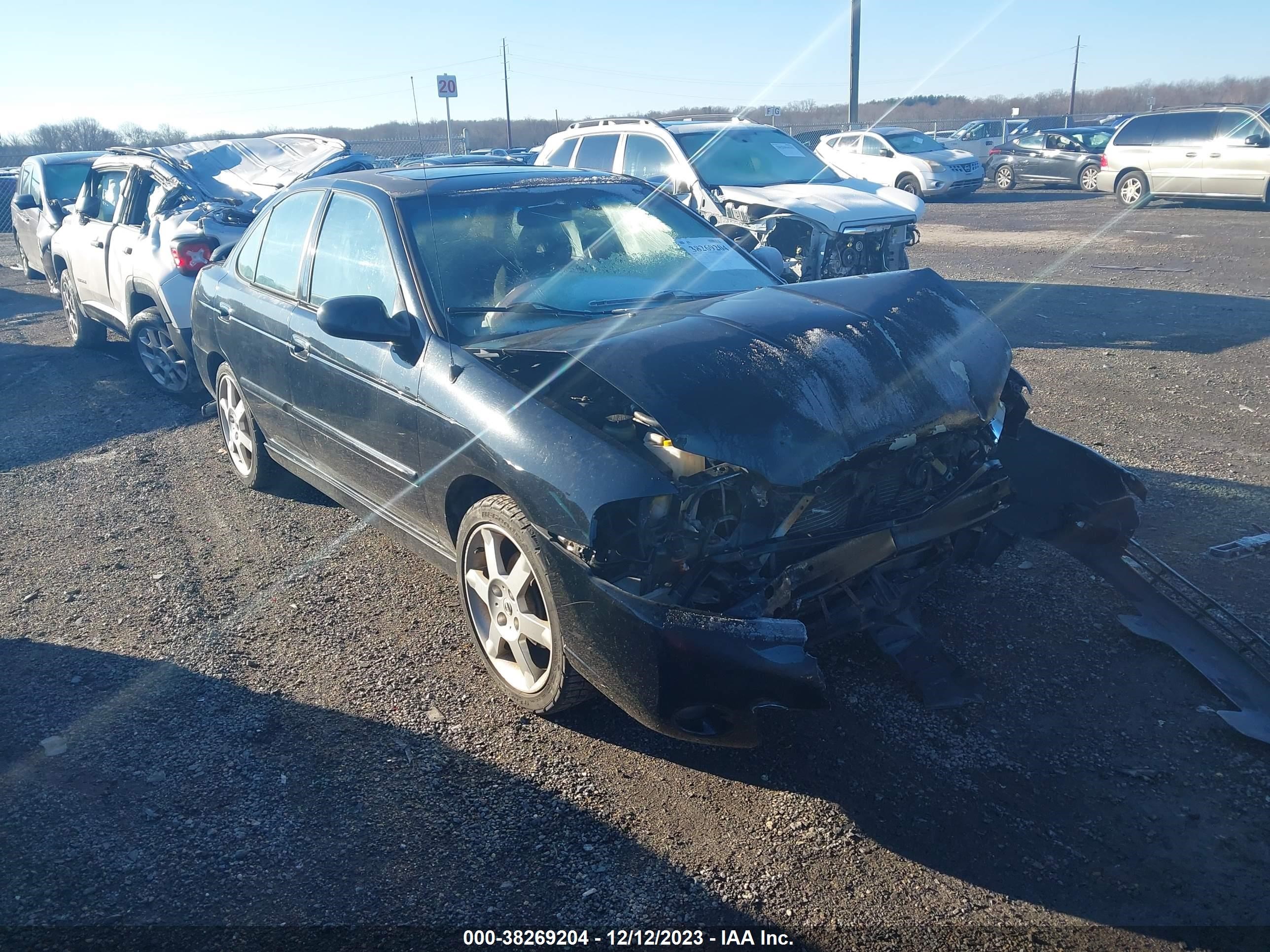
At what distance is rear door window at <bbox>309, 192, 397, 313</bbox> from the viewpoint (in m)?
4.12

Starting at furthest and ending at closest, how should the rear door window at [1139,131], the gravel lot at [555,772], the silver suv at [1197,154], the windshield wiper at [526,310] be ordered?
the rear door window at [1139,131], the silver suv at [1197,154], the windshield wiper at [526,310], the gravel lot at [555,772]

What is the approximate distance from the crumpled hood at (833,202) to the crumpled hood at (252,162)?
424 cm

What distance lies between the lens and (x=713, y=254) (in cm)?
476

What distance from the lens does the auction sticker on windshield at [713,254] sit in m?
4.66

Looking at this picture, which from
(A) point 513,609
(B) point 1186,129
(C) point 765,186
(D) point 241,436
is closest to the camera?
(A) point 513,609

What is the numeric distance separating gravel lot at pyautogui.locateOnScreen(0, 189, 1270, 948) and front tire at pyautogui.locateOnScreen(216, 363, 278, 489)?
0.34m

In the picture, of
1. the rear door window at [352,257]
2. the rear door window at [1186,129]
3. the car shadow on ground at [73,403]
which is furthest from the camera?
the rear door window at [1186,129]

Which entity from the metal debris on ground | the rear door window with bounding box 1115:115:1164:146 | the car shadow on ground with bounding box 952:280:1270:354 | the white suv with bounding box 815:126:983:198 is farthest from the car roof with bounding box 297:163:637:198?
the white suv with bounding box 815:126:983:198

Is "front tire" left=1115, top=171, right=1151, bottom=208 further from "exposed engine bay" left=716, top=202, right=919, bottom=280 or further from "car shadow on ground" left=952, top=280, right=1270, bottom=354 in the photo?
"exposed engine bay" left=716, top=202, right=919, bottom=280

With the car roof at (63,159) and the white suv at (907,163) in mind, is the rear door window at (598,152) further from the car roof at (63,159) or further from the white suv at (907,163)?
the white suv at (907,163)

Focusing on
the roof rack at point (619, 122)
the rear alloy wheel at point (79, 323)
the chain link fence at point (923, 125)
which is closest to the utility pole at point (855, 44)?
the chain link fence at point (923, 125)

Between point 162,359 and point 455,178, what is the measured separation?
16.0 ft

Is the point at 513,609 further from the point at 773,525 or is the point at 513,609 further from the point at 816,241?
the point at 816,241

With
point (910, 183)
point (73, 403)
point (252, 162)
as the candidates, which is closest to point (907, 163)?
point (910, 183)
